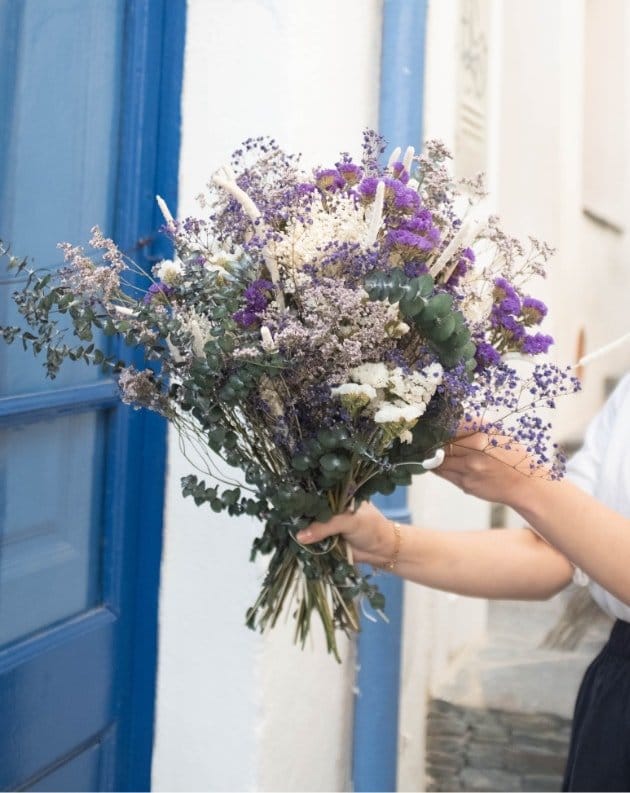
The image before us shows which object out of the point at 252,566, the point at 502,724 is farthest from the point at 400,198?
the point at 502,724

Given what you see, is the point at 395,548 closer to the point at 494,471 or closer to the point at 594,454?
the point at 494,471

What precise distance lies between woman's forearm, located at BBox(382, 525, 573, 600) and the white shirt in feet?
0.28

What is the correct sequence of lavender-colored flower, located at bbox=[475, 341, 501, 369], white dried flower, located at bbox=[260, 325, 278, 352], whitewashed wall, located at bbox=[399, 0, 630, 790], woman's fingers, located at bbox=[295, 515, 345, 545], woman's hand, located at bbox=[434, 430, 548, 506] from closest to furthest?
1. white dried flower, located at bbox=[260, 325, 278, 352]
2. lavender-colored flower, located at bbox=[475, 341, 501, 369]
3. woman's fingers, located at bbox=[295, 515, 345, 545]
4. woman's hand, located at bbox=[434, 430, 548, 506]
5. whitewashed wall, located at bbox=[399, 0, 630, 790]

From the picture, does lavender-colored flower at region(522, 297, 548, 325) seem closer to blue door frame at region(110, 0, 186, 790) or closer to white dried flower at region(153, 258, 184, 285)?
white dried flower at region(153, 258, 184, 285)

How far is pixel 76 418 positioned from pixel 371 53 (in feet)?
4.18

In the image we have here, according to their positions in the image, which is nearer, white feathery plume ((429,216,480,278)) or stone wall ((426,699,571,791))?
white feathery plume ((429,216,480,278))

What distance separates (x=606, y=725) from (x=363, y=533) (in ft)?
2.36

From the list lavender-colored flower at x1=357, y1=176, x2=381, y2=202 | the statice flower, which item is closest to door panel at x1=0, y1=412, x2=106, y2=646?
the statice flower

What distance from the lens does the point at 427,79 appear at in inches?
111

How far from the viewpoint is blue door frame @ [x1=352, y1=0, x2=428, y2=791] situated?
8.17ft

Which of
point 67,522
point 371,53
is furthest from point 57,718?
point 371,53

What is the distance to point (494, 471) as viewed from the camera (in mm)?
1699

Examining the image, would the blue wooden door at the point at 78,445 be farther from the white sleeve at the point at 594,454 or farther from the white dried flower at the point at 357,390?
the white sleeve at the point at 594,454

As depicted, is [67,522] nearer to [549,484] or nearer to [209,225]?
[209,225]
